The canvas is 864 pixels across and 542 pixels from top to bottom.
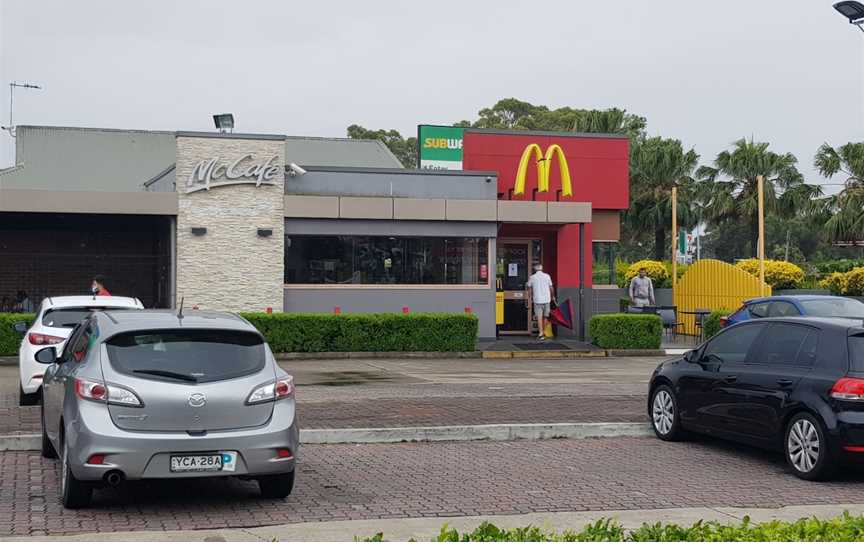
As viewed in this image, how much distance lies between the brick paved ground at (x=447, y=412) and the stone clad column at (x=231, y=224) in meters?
11.0

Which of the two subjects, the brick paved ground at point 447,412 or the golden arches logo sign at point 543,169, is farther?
the golden arches logo sign at point 543,169

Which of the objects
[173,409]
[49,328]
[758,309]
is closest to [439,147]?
[758,309]

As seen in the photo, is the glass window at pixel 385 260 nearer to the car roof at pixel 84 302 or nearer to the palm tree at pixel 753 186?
the car roof at pixel 84 302

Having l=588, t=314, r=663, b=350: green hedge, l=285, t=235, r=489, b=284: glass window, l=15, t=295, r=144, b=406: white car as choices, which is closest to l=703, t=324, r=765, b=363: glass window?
l=15, t=295, r=144, b=406: white car

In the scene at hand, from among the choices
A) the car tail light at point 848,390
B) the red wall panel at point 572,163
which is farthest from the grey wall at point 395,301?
the car tail light at point 848,390

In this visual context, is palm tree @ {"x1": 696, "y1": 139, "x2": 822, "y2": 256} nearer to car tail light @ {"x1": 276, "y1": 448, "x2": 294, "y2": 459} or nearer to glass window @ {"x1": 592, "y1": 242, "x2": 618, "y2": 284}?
glass window @ {"x1": 592, "y1": 242, "x2": 618, "y2": 284}

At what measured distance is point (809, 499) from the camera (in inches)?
341

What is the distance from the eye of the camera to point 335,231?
25.0 metres

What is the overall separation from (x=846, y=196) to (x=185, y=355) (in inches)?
1539

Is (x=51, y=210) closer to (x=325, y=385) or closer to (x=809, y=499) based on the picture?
(x=325, y=385)

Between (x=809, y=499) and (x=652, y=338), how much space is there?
16.5 metres

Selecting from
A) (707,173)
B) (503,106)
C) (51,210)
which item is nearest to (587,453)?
(51,210)

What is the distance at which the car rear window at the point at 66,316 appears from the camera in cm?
1379

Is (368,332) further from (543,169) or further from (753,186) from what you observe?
(753,186)
